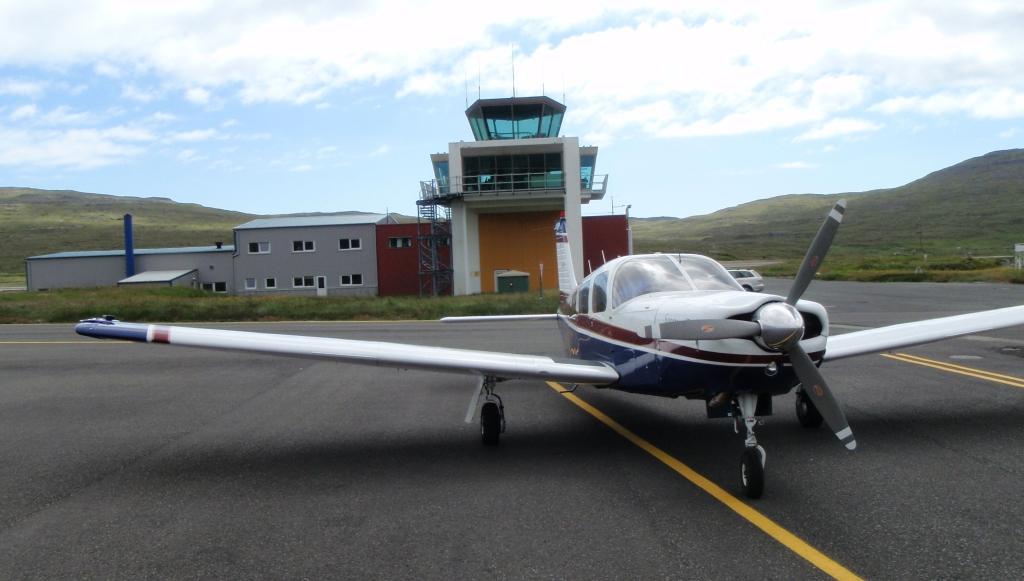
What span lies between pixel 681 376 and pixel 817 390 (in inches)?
42.3

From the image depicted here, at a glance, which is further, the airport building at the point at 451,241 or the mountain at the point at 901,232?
the mountain at the point at 901,232

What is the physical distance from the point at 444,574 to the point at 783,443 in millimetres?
4406

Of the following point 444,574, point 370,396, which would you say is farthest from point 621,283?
point 370,396

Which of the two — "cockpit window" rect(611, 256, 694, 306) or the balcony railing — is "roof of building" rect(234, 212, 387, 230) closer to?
the balcony railing

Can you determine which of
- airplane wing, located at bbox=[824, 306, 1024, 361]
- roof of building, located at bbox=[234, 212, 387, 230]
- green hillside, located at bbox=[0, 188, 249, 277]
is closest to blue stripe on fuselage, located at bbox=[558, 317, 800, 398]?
airplane wing, located at bbox=[824, 306, 1024, 361]

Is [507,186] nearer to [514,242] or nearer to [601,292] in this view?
[514,242]

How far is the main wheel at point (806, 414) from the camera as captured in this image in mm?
7883

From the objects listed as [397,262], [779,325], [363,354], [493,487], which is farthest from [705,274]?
[397,262]

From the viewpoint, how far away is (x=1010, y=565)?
4.18m

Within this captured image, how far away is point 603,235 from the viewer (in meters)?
48.5

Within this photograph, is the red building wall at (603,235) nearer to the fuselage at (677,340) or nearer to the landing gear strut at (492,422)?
the fuselage at (677,340)

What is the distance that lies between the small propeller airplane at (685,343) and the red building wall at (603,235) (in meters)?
39.3

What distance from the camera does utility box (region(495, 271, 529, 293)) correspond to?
4447 centimetres

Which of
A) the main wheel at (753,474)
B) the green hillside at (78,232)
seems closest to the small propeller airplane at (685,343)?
the main wheel at (753,474)
